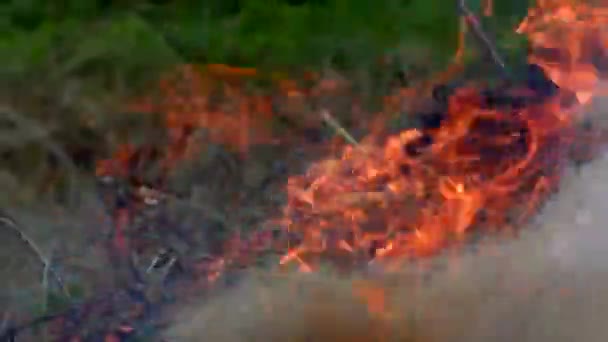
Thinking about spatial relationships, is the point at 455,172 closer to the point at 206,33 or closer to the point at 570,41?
the point at 570,41

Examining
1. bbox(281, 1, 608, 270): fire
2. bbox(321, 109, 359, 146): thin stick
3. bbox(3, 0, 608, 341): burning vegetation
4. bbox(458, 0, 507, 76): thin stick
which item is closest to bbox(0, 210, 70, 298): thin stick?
bbox(3, 0, 608, 341): burning vegetation

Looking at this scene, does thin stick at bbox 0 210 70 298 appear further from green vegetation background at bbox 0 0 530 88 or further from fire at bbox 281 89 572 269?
fire at bbox 281 89 572 269

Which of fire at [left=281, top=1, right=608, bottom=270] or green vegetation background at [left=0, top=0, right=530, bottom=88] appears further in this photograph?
fire at [left=281, top=1, right=608, bottom=270]

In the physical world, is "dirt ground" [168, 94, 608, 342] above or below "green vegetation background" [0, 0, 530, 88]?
below

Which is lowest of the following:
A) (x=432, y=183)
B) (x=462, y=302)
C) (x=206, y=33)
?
(x=462, y=302)

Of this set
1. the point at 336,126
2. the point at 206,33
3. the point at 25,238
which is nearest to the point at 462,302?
the point at 336,126

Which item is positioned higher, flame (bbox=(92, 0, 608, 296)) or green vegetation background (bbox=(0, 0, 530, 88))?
green vegetation background (bbox=(0, 0, 530, 88))

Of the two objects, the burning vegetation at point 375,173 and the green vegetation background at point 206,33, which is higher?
the green vegetation background at point 206,33

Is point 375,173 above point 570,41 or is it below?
below

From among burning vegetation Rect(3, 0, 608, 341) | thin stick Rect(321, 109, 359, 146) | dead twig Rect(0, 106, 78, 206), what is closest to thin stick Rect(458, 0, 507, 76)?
burning vegetation Rect(3, 0, 608, 341)

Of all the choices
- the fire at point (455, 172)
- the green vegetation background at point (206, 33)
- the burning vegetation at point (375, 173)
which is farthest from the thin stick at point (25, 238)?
the fire at point (455, 172)

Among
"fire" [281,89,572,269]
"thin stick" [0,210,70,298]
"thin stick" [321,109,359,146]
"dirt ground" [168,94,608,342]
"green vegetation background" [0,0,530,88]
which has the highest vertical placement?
"green vegetation background" [0,0,530,88]

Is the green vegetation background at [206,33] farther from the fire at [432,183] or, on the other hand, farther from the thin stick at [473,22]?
the fire at [432,183]

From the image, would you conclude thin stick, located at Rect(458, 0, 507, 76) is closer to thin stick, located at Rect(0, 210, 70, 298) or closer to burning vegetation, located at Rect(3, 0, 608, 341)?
burning vegetation, located at Rect(3, 0, 608, 341)
